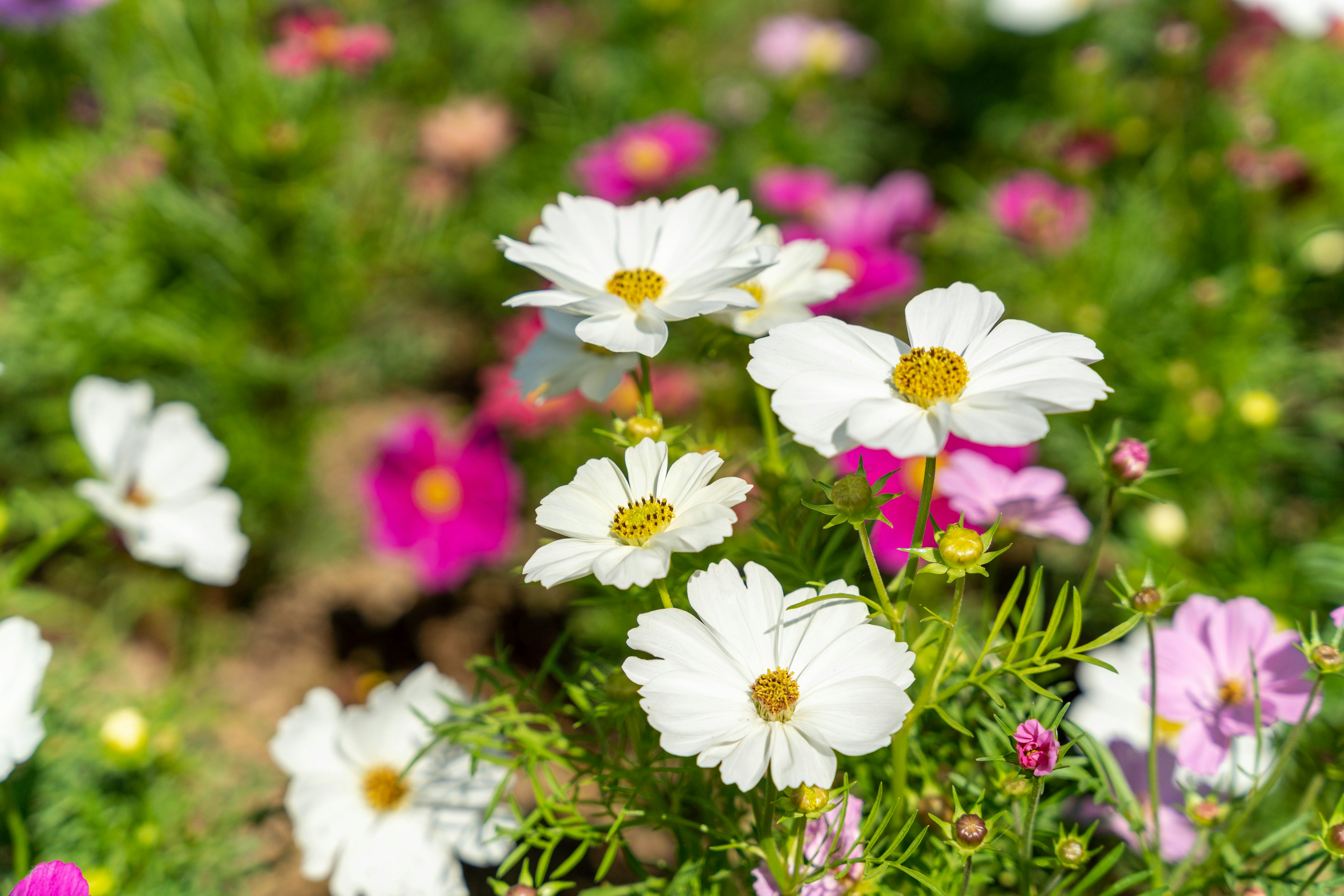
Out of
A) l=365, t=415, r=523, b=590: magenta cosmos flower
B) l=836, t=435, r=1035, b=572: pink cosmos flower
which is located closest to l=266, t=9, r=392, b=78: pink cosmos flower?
l=365, t=415, r=523, b=590: magenta cosmos flower

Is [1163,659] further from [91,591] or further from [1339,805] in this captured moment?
[91,591]

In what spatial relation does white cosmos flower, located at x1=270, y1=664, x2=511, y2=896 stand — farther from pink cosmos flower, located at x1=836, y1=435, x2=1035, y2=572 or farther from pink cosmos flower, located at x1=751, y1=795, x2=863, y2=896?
pink cosmos flower, located at x1=836, y1=435, x2=1035, y2=572

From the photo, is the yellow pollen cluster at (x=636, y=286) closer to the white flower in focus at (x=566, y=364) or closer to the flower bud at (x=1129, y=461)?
the white flower in focus at (x=566, y=364)

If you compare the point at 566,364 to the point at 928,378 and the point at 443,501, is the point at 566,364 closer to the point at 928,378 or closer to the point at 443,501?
the point at 928,378

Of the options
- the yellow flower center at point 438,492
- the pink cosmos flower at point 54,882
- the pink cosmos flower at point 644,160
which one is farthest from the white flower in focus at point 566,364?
the pink cosmos flower at point 644,160

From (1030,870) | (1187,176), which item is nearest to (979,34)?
(1187,176)

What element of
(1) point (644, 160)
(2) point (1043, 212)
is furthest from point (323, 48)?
(2) point (1043, 212)
